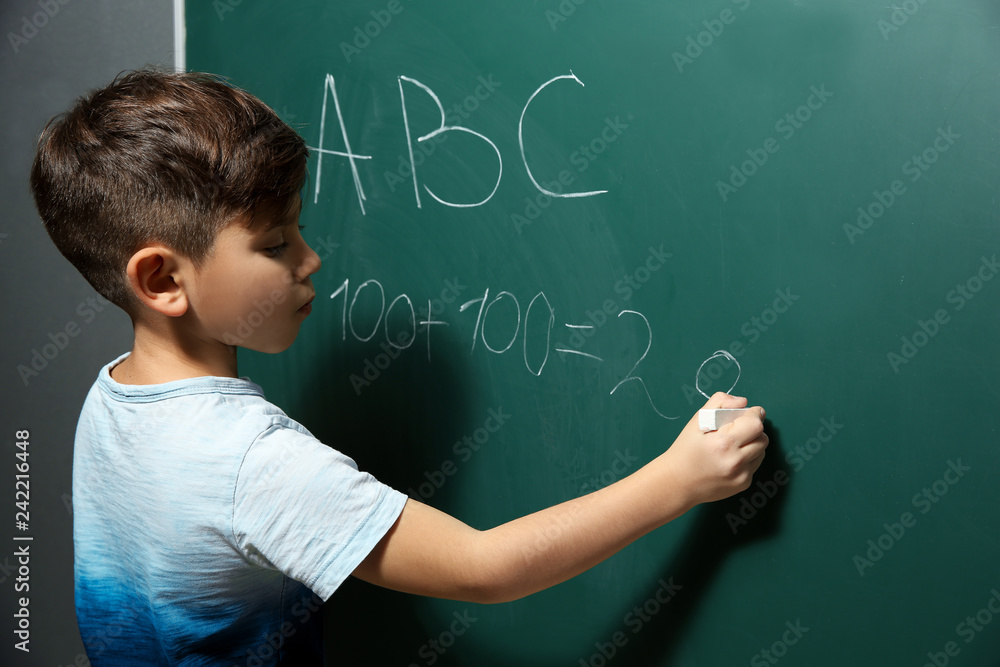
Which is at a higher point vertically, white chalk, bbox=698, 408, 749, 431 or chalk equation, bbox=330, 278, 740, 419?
white chalk, bbox=698, 408, 749, 431

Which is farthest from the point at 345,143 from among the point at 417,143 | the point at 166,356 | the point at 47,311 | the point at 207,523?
the point at 47,311

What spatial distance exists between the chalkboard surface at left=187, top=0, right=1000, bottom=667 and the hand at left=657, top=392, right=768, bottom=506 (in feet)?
0.16

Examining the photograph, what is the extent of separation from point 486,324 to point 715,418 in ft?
0.97

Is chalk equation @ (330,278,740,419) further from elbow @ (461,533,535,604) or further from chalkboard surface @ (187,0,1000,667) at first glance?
elbow @ (461,533,535,604)

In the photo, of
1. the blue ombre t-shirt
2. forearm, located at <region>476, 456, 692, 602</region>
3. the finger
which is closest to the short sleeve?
the blue ombre t-shirt

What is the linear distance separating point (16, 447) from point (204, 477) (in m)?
0.96

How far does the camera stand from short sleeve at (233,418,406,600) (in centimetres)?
56

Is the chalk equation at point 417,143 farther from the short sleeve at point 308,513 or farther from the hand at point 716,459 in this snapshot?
the short sleeve at point 308,513

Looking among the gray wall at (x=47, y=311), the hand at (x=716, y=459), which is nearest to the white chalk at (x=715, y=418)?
the hand at (x=716, y=459)

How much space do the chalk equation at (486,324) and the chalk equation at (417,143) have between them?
12cm

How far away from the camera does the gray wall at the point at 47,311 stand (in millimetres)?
1168

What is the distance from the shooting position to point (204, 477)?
57cm

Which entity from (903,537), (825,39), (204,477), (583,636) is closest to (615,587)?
(583,636)

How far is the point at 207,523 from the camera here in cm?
58
